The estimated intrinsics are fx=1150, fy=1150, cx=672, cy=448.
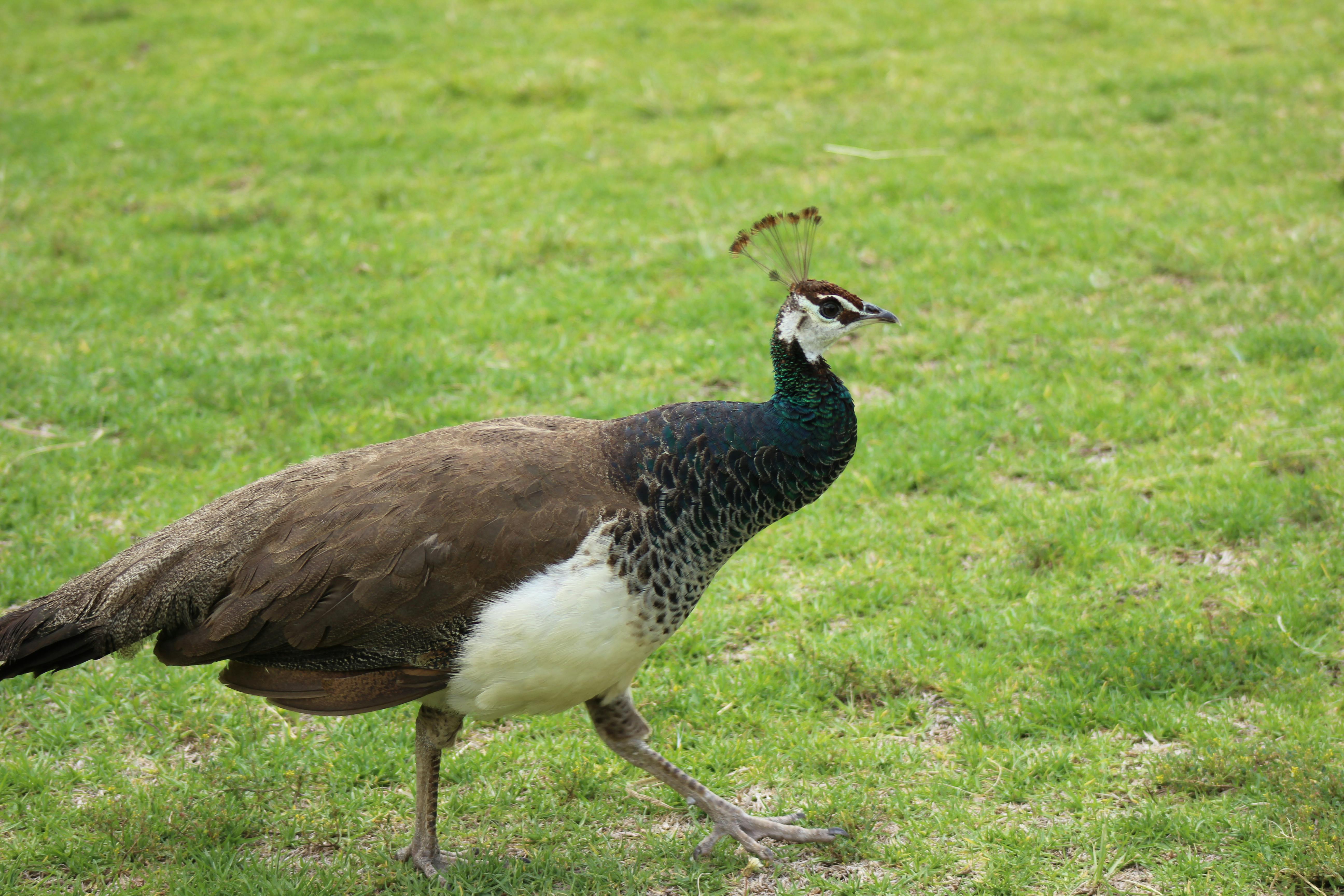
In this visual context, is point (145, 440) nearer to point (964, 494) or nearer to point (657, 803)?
point (657, 803)

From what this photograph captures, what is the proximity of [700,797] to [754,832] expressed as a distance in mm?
226

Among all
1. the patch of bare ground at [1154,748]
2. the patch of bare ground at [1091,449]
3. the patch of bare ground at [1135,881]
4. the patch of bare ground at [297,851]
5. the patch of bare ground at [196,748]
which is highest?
the patch of bare ground at [1091,449]

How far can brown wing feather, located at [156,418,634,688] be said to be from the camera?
12.2 ft

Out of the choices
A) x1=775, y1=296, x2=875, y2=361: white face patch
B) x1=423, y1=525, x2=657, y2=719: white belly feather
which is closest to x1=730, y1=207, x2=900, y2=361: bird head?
x1=775, y1=296, x2=875, y2=361: white face patch

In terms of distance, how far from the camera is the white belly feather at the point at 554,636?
364 cm

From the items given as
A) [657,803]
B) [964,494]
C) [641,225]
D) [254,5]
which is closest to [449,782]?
[657,803]

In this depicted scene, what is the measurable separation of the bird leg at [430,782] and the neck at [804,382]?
1586 millimetres

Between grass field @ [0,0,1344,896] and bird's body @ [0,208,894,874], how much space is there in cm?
65

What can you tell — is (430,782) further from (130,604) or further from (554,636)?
(130,604)

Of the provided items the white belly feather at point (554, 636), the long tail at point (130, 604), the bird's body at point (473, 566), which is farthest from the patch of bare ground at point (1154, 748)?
the long tail at point (130, 604)

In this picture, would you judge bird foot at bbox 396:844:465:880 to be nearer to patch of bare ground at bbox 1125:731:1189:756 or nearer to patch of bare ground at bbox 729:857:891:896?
patch of bare ground at bbox 729:857:891:896

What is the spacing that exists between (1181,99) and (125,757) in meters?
9.83

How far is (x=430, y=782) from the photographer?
3979mm

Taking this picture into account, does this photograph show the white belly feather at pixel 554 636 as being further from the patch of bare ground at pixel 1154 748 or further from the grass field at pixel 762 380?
the patch of bare ground at pixel 1154 748
